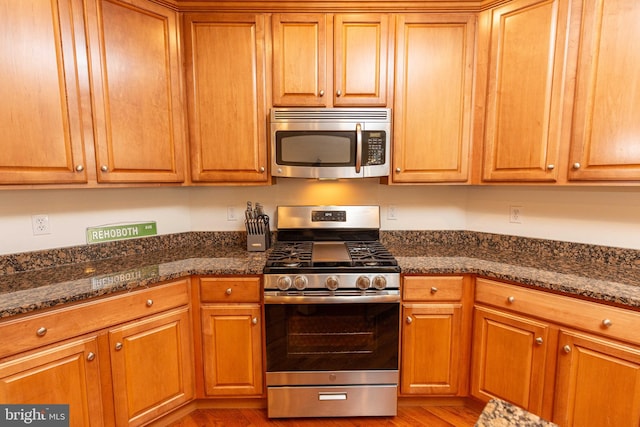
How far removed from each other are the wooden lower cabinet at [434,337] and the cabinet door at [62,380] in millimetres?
1534

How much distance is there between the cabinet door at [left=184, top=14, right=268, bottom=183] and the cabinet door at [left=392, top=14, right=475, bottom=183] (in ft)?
2.74

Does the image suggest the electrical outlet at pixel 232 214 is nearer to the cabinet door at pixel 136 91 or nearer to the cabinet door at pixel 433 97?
the cabinet door at pixel 136 91

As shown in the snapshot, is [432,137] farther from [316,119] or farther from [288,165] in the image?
[288,165]

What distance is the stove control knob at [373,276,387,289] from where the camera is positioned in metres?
1.66

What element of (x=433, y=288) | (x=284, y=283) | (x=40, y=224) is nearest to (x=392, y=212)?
(x=433, y=288)

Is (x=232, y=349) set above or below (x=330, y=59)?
below

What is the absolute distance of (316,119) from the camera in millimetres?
1849

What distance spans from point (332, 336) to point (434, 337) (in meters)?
0.58

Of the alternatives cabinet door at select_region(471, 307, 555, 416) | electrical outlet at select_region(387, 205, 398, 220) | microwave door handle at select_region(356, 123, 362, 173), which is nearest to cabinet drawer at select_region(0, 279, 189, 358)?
microwave door handle at select_region(356, 123, 362, 173)

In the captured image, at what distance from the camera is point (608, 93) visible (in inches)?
57.4

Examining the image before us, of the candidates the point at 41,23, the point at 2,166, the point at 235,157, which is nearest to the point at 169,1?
the point at 41,23

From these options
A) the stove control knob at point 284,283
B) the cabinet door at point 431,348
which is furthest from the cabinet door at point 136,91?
the cabinet door at point 431,348

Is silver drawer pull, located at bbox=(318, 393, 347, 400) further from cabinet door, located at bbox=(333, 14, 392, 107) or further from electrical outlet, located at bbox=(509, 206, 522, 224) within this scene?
cabinet door, located at bbox=(333, 14, 392, 107)

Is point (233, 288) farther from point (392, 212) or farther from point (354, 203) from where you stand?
point (392, 212)
